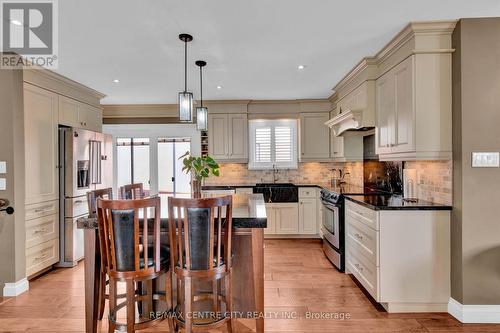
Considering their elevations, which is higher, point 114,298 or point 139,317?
point 114,298

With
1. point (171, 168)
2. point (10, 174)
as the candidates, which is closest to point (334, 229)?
point (171, 168)

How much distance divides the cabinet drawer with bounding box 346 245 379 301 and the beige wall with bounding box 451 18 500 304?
0.69 meters

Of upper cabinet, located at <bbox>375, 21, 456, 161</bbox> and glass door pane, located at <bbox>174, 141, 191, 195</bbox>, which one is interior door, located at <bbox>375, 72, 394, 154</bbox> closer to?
upper cabinet, located at <bbox>375, 21, 456, 161</bbox>

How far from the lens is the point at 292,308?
2.74m

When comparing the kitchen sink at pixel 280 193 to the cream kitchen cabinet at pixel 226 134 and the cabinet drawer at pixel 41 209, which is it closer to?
the cream kitchen cabinet at pixel 226 134

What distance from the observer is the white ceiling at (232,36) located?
221 cm

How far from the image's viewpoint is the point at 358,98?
3613 mm

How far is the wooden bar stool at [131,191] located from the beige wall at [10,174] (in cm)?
119

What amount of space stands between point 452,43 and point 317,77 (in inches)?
65.8

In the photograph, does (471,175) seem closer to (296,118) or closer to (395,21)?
(395,21)

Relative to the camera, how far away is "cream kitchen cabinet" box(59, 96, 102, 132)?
13.0ft

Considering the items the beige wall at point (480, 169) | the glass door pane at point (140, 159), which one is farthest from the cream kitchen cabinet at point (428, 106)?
the glass door pane at point (140, 159)

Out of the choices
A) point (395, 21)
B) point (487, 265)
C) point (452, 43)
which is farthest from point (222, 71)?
point (487, 265)

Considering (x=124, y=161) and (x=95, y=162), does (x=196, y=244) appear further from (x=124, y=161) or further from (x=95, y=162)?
(x=124, y=161)
